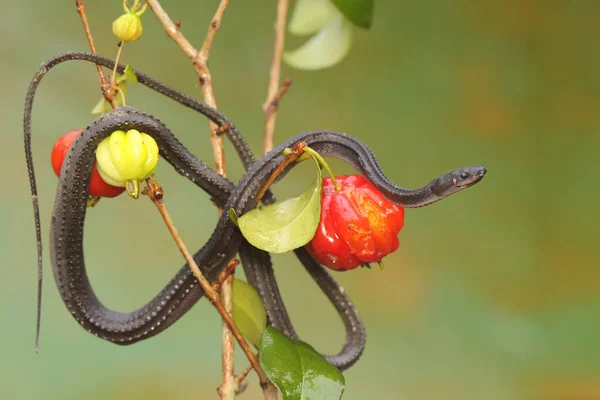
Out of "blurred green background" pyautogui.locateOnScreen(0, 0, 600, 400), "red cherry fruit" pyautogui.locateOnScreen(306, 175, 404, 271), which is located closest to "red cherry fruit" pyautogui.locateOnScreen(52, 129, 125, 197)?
"red cherry fruit" pyautogui.locateOnScreen(306, 175, 404, 271)

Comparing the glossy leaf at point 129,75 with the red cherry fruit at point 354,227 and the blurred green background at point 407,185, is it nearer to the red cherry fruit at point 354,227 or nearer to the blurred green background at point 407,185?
the red cherry fruit at point 354,227

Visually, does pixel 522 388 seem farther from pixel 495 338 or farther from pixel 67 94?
pixel 67 94

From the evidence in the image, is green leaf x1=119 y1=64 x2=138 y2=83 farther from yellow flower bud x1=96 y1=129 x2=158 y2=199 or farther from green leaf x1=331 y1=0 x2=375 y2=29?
green leaf x1=331 y1=0 x2=375 y2=29

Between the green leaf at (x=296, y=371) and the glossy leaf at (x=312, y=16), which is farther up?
the glossy leaf at (x=312, y=16)

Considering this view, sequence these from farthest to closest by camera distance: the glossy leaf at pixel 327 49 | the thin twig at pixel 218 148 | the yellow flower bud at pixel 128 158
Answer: the glossy leaf at pixel 327 49
the thin twig at pixel 218 148
the yellow flower bud at pixel 128 158

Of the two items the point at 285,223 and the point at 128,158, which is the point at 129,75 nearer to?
the point at 128,158

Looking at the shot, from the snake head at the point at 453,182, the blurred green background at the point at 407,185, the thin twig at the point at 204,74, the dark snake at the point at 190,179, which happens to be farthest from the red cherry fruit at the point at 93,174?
the blurred green background at the point at 407,185
